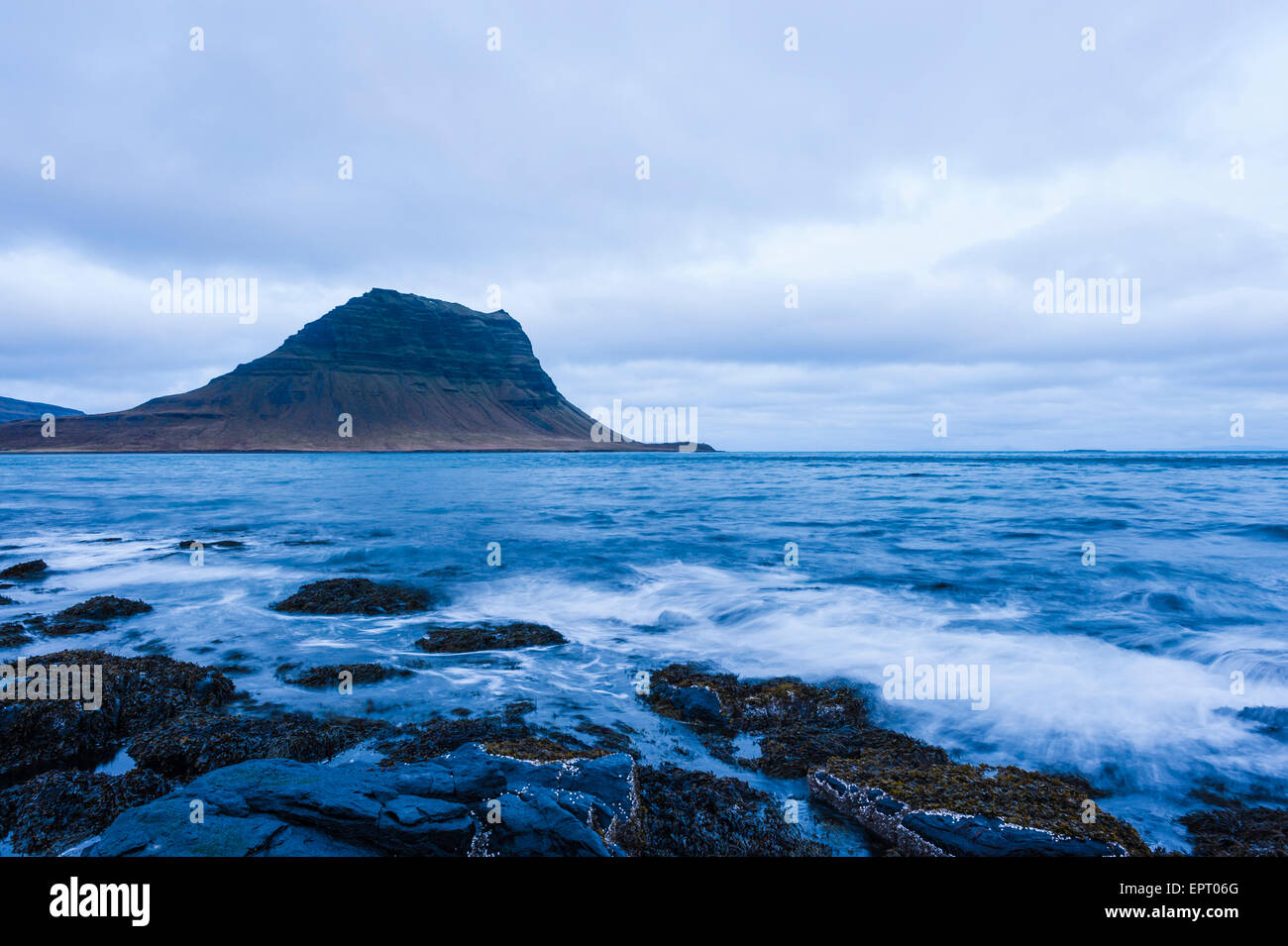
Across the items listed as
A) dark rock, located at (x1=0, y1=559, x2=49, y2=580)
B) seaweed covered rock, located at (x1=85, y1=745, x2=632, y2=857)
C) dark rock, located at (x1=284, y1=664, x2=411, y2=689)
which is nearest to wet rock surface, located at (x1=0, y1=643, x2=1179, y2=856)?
seaweed covered rock, located at (x1=85, y1=745, x2=632, y2=857)

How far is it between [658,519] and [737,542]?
763cm

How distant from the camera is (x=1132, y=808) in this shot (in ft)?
19.1

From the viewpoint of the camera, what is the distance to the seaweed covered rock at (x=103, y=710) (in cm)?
619

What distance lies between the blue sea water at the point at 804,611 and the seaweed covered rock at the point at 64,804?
2.52 m

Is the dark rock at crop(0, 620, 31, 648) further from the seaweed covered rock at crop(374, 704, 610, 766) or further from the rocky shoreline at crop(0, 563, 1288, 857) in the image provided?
the seaweed covered rock at crop(374, 704, 610, 766)

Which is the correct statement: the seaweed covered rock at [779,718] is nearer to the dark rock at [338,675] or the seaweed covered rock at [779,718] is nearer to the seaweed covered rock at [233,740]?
the seaweed covered rock at [233,740]

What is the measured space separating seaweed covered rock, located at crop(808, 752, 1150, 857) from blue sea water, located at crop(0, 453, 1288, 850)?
525 mm

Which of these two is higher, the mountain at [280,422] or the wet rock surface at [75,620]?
the mountain at [280,422]

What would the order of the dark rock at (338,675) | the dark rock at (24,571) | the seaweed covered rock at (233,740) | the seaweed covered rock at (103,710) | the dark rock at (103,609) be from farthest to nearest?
1. the dark rock at (24,571)
2. the dark rock at (103,609)
3. the dark rock at (338,675)
4. the seaweed covered rock at (103,710)
5. the seaweed covered rock at (233,740)

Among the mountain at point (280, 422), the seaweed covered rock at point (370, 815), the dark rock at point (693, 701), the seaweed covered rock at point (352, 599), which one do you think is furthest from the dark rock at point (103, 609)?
the mountain at point (280, 422)

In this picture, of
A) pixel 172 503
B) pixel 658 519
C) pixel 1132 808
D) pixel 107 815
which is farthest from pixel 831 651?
pixel 172 503

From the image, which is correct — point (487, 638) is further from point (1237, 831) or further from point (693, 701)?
point (1237, 831)

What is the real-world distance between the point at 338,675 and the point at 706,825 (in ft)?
20.2
